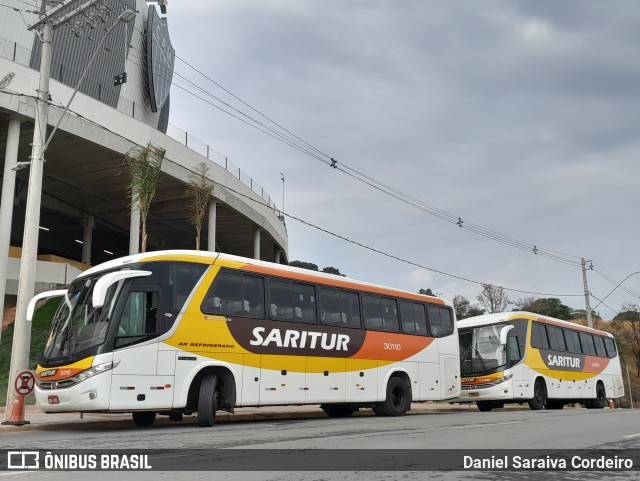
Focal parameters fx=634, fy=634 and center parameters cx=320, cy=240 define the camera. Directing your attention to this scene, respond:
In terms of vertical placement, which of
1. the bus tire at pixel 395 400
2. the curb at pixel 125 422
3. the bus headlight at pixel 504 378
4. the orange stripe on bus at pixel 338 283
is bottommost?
the curb at pixel 125 422

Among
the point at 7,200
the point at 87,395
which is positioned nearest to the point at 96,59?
the point at 7,200

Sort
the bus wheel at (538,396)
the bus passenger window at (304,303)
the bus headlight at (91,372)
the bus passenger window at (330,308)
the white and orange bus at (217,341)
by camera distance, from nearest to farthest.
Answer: the bus headlight at (91,372) → the white and orange bus at (217,341) → the bus passenger window at (304,303) → the bus passenger window at (330,308) → the bus wheel at (538,396)

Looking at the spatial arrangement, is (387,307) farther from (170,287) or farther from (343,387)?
(170,287)

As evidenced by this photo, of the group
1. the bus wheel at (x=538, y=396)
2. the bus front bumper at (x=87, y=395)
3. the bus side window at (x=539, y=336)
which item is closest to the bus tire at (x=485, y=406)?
the bus wheel at (x=538, y=396)

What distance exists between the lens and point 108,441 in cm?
977

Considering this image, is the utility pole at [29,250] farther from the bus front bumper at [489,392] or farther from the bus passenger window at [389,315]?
the bus front bumper at [489,392]

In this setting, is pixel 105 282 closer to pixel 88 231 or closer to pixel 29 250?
pixel 29 250

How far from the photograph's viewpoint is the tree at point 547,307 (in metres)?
83.6

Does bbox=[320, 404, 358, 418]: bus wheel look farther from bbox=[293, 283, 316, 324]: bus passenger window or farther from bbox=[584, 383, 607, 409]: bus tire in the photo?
bbox=[584, 383, 607, 409]: bus tire

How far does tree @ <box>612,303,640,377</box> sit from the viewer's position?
70.9m

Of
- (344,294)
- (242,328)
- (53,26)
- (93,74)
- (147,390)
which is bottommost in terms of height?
(147,390)

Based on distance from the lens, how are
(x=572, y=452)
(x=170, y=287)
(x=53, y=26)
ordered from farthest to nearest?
(x=53, y=26) → (x=170, y=287) → (x=572, y=452)

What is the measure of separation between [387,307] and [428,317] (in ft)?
6.64

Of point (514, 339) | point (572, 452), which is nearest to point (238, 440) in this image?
point (572, 452)
